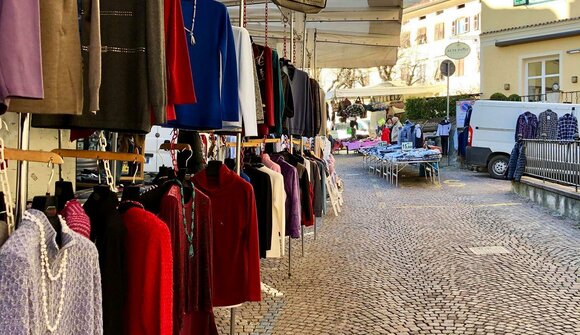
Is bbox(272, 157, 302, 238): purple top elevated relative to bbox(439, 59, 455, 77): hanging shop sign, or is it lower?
lower

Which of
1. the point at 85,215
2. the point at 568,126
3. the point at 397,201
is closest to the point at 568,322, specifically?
the point at 85,215

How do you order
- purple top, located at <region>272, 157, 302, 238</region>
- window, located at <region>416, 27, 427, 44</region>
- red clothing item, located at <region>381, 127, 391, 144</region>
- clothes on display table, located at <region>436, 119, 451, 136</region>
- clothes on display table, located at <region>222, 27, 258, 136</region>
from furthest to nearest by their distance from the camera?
1. window, located at <region>416, 27, 427, 44</region>
2. red clothing item, located at <region>381, 127, 391, 144</region>
3. clothes on display table, located at <region>436, 119, 451, 136</region>
4. purple top, located at <region>272, 157, 302, 238</region>
5. clothes on display table, located at <region>222, 27, 258, 136</region>

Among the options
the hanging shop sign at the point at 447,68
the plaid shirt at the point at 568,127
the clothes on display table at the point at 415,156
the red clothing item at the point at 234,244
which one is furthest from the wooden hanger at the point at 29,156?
the hanging shop sign at the point at 447,68

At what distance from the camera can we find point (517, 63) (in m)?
21.5

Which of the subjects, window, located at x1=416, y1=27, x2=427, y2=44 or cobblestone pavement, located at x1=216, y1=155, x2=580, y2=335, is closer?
cobblestone pavement, located at x1=216, y1=155, x2=580, y2=335

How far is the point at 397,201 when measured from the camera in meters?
12.2

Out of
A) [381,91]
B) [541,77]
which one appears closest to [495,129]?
[541,77]

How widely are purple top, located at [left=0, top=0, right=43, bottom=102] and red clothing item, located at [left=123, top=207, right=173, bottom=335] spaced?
70cm

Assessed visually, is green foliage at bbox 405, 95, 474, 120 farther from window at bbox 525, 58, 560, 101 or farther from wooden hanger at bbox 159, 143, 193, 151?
wooden hanger at bbox 159, 143, 193, 151

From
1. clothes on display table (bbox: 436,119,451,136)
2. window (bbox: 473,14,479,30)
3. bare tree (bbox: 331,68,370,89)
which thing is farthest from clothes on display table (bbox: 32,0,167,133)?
window (bbox: 473,14,479,30)

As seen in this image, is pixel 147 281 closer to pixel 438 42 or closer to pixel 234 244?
pixel 234 244

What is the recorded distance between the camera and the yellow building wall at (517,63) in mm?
19641

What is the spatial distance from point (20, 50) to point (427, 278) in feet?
17.1

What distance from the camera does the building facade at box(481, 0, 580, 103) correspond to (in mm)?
19609
